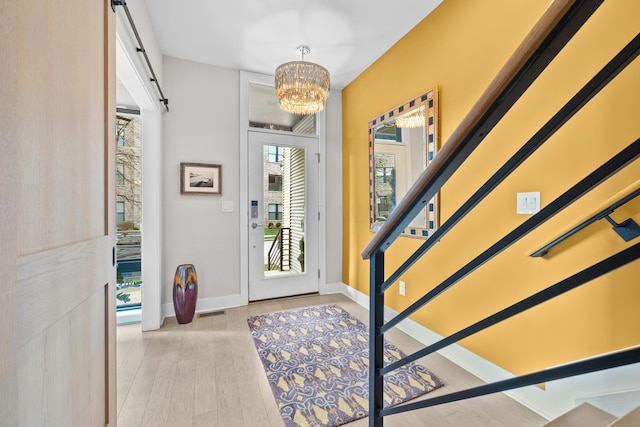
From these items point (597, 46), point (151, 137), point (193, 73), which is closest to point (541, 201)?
point (597, 46)

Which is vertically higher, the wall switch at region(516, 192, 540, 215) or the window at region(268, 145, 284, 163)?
the window at region(268, 145, 284, 163)

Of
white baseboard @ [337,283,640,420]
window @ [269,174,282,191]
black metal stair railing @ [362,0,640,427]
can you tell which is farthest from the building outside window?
white baseboard @ [337,283,640,420]

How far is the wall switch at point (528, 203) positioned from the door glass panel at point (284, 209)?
228 centimetres

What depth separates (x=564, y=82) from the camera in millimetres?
1465

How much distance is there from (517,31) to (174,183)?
120 inches

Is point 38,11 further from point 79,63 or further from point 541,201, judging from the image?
point 541,201

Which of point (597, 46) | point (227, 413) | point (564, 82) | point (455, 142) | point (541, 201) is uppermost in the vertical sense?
point (597, 46)

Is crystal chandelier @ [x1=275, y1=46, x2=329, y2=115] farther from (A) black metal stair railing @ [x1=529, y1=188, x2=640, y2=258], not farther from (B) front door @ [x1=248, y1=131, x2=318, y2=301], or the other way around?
(A) black metal stair railing @ [x1=529, y1=188, x2=640, y2=258]

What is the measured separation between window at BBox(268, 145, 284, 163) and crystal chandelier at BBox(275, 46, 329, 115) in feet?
2.60

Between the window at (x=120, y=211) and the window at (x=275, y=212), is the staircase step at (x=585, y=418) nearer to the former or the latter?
the window at (x=275, y=212)

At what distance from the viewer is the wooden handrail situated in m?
0.46

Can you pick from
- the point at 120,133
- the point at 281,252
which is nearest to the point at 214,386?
the point at 281,252

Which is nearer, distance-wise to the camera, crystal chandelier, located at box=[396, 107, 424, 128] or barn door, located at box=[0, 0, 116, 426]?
barn door, located at box=[0, 0, 116, 426]

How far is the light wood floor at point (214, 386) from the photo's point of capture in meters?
1.50
